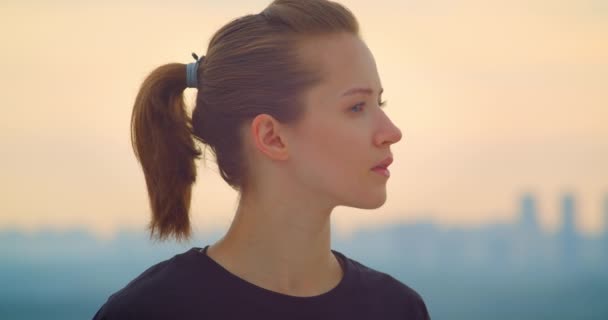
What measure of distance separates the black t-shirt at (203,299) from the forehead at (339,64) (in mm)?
514

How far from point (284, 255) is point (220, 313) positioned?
0.23m

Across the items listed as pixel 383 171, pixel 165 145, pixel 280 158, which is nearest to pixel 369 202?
pixel 383 171

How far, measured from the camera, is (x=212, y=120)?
8.80ft

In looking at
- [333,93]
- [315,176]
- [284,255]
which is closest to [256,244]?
[284,255]

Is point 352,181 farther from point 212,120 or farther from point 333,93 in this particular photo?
point 212,120

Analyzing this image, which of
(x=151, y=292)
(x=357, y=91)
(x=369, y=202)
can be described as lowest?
(x=151, y=292)

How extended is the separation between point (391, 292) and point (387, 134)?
1.68 feet

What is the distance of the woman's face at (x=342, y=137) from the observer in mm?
2535

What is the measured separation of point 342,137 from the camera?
8.30 ft

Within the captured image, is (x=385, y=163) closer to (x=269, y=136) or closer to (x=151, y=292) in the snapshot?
(x=269, y=136)

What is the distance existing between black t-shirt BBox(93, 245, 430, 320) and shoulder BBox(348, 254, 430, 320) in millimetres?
113

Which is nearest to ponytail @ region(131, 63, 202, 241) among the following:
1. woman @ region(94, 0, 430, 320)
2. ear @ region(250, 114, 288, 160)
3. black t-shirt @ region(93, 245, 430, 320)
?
woman @ region(94, 0, 430, 320)

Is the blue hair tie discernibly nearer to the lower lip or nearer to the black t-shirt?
the black t-shirt

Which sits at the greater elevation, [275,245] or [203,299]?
[275,245]
